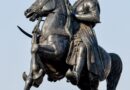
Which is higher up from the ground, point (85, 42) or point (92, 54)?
point (85, 42)

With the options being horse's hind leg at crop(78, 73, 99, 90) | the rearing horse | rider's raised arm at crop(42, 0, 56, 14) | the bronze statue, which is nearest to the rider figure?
the bronze statue

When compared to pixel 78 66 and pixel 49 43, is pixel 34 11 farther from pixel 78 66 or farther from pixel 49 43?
pixel 78 66

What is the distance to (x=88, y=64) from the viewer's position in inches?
1281

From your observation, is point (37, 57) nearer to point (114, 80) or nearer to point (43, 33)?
point (43, 33)

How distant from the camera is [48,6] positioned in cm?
3275

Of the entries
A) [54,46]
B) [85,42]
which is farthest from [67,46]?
[85,42]

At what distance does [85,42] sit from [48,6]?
116 centimetres

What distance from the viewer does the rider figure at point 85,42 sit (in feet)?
106

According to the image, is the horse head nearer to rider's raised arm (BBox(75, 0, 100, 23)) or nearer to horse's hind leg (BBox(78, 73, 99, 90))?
rider's raised arm (BBox(75, 0, 100, 23))

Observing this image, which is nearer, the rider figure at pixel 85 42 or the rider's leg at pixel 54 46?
the rider's leg at pixel 54 46

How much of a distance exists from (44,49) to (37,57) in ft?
0.78

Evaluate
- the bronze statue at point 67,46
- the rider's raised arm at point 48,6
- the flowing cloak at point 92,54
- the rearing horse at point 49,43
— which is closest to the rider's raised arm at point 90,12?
the bronze statue at point 67,46

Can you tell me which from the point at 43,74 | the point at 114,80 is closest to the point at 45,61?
the point at 43,74

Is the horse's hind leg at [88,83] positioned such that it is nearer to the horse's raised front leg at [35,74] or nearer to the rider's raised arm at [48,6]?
the horse's raised front leg at [35,74]
